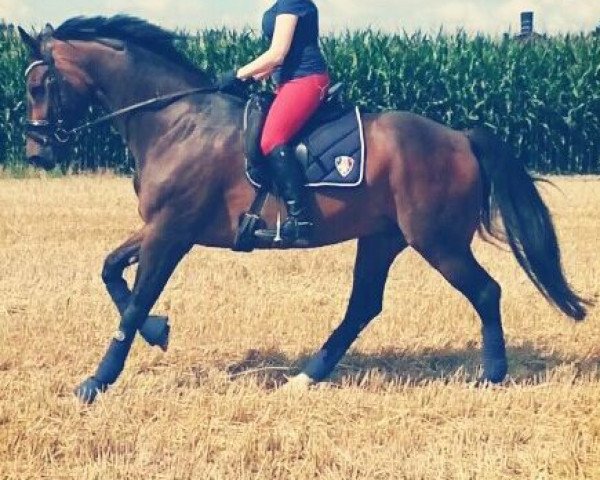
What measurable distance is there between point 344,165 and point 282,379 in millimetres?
1365

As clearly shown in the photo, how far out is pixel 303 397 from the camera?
5926 mm

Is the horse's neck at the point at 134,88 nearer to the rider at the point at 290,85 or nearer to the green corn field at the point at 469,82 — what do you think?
the rider at the point at 290,85

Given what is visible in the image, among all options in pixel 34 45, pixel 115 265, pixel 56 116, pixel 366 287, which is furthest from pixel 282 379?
pixel 34 45

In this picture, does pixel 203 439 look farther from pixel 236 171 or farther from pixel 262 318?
pixel 262 318

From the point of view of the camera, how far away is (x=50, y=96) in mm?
6430

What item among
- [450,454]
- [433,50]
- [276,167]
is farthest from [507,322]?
[433,50]

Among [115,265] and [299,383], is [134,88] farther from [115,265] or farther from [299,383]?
[299,383]

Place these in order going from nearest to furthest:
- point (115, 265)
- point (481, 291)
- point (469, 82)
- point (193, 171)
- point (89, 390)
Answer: point (89, 390), point (193, 171), point (115, 265), point (481, 291), point (469, 82)

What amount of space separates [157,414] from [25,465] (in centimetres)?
97

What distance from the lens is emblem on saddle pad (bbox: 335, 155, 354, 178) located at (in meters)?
6.41

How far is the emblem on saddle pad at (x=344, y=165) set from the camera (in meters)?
6.41

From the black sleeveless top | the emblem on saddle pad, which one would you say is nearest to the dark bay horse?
the emblem on saddle pad

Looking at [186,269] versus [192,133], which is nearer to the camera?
[192,133]

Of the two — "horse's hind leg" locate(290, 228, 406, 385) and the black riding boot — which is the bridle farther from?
"horse's hind leg" locate(290, 228, 406, 385)
